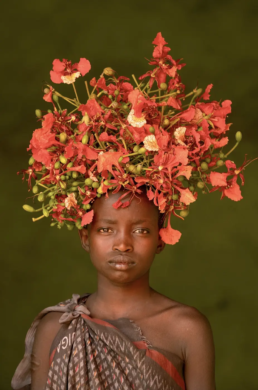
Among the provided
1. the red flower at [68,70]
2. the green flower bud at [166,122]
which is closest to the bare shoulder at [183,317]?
the green flower bud at [166,122]

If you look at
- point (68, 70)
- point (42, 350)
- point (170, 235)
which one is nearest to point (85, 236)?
point (170, 235)

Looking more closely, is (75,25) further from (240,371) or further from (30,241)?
(240,371)

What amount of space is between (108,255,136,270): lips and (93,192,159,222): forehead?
0.37ft

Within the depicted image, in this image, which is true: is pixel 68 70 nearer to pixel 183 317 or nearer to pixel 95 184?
pixel 95 184

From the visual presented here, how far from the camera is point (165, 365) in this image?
2432 mm

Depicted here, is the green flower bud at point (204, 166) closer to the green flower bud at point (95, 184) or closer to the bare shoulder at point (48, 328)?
the green flower bud at point (95, 184)

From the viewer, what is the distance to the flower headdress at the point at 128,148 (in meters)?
2.35

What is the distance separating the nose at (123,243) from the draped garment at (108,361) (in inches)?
9.1

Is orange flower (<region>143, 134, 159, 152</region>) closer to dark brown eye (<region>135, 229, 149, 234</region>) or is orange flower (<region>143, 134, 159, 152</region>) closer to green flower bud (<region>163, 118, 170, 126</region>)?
green flower bud (<region>163, 118, 170, 126</region>)

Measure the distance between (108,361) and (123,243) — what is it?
34 cm

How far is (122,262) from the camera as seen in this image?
2.44 meters

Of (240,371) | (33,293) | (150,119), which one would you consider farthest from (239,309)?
(150,119)

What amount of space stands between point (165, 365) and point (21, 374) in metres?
0.51

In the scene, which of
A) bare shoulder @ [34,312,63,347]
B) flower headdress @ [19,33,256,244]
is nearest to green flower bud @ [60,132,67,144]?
flower headdress @ [19,33,256,244]
